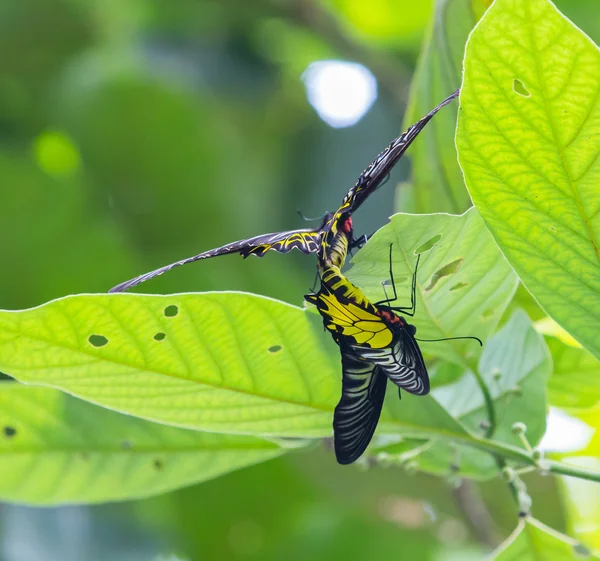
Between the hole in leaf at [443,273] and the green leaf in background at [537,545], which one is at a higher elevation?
the hole in leaf at [443,273]

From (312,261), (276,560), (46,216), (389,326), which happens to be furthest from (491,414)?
(46,216)

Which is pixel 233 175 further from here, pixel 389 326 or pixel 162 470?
pixel 389 326

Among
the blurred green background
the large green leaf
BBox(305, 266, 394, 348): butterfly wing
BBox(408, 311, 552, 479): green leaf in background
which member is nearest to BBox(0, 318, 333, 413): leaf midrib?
the large green leaf

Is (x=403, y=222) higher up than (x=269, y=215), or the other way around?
(x=403, y=222)

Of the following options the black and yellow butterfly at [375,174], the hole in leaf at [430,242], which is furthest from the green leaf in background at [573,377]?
the black and yellow butterfly at [375,174]

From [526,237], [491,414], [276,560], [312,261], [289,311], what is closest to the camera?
[526,237]

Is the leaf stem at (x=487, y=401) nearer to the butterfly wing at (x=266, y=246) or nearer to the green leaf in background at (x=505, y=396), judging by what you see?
the green leaf in background at (x=505, y=396)
